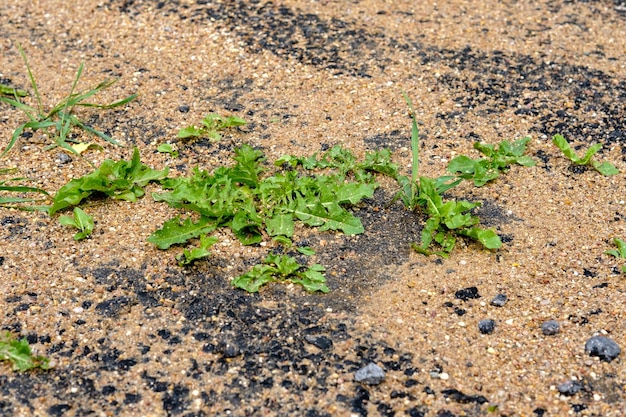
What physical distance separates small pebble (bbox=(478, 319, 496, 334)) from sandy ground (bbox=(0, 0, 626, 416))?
0.03 meters

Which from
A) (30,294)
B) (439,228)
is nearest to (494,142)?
(439,228)

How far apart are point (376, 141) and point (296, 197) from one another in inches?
28.6

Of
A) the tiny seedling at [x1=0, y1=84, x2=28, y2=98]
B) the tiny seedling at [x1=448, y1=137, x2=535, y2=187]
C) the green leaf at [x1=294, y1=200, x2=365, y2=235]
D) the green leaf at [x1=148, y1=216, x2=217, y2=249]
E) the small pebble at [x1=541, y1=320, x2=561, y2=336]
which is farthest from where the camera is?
the tiny seedling at [x1=0, y1=84, x2=28, y2=98]

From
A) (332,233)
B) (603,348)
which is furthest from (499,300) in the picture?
(332,233)

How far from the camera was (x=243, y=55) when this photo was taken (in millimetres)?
4922

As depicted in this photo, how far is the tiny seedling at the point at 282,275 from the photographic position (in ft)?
10.6

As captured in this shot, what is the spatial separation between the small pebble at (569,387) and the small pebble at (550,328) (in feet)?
0.81

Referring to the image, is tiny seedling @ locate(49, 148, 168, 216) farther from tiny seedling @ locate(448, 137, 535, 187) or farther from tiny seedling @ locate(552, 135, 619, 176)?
tiny seedling @ locate(552, 135, 619, 176)

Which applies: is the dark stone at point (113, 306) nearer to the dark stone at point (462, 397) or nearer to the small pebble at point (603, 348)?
the dark stone at point (462, 397)

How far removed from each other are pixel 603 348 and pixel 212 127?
226 cm

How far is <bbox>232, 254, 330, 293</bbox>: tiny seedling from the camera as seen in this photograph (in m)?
3.22

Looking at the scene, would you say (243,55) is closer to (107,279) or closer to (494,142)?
(494,142)

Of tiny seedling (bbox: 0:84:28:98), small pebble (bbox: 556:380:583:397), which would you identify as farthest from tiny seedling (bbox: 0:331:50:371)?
tiny seedling (bbox: 0:84:28:98)

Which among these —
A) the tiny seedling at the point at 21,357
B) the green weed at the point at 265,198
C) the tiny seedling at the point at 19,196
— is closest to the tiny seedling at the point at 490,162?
the green weed at the point at 265,198
